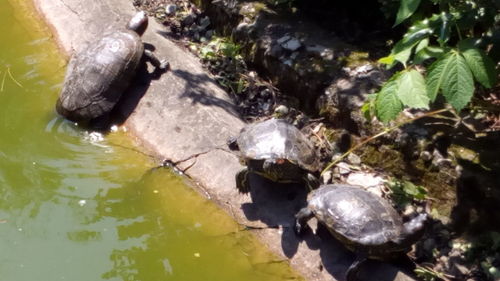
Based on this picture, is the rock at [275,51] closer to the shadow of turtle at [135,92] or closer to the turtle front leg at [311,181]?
the shadow of turtle at [135,92]

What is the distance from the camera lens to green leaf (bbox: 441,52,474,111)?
2.48 meters

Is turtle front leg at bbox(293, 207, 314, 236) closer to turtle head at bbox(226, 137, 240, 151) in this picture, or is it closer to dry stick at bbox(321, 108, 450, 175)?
dry stick at bbox(321, 108, 450, 175)

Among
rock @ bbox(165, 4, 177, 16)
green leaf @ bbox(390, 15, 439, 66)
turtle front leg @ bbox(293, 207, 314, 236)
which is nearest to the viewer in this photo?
green leaf @ bbox(390, 15, 439, 66)

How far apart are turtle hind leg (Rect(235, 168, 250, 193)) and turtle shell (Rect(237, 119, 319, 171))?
0.13 metres

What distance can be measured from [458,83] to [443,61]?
0.42ft

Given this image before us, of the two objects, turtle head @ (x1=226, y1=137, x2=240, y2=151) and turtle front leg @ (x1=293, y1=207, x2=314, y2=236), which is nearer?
turtle front leg @ (x1=293, y1=207, x2=314, y2=236)

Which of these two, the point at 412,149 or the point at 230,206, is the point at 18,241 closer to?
the point at 230,206

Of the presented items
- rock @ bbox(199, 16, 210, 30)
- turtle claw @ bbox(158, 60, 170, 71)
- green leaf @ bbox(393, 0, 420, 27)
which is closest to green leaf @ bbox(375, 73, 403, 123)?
green leaf @ bbox(393, 0, 420, 27)

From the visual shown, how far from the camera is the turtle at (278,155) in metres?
4.17

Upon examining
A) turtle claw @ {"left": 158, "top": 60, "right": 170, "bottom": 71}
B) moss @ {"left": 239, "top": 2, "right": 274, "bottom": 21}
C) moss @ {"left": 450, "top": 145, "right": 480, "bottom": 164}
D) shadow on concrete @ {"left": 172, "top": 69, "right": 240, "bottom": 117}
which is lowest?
turtle claw @ {"left": 158, "top": 60, "right": 170, "bottom": 71}

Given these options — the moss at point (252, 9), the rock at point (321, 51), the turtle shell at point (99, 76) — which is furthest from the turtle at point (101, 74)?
the rock at point (321, 51)

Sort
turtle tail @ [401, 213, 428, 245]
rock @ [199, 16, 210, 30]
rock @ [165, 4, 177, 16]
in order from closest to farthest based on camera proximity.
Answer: turtle tail @ [401, 213, 428, 245] → rock @ [199, 16, 210, 30] → rock @ [165, 4, 177, 16]

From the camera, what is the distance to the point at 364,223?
12.2ft

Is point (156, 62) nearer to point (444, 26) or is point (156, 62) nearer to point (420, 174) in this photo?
point (420, 174)
